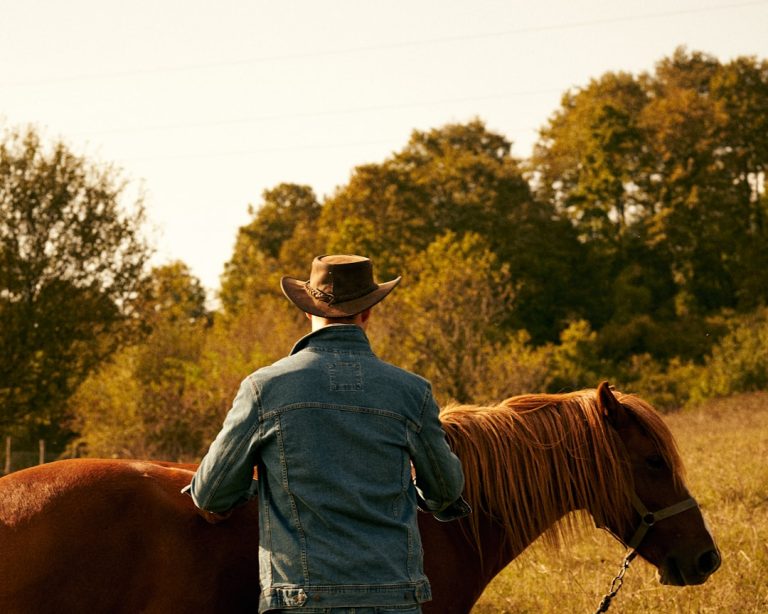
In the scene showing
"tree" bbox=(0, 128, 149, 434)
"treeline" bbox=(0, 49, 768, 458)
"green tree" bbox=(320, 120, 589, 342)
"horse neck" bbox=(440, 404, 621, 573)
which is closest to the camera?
"horse neck" bbox=(440, 404, 621, 573)

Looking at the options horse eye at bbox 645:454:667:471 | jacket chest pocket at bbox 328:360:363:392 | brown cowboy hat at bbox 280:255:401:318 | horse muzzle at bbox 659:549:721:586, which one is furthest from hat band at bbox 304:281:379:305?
horse muzzle at bbox 659:549:721:586

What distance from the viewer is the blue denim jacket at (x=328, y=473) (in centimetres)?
328

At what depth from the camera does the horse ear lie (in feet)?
15.0

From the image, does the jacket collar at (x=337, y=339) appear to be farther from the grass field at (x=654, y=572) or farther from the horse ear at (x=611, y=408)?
the grass field at (x=654, y=572)

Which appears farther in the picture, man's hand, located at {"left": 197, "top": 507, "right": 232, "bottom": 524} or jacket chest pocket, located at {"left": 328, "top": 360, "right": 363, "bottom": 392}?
man's hand, located at {"left": 197, "top": 507, "right": 232, "bottom": 524}

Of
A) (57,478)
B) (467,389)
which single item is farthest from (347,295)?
(467,389)

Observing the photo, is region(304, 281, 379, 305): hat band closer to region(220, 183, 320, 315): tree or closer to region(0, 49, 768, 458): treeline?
region(0, 49, 768, 458): treeline

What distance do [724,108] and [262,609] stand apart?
49.2 metres

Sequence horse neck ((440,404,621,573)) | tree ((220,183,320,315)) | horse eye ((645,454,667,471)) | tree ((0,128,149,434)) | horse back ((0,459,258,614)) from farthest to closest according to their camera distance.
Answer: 1. tree ((220,183,320,315))
2. tree ((0,128,149,434))
3. horse eye ((645,454,667,471))
4. horse neck ((440,404,621,573))
5. horse back ((0,459,258,614))

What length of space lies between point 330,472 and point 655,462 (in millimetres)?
2008

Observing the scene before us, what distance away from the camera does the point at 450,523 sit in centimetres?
440

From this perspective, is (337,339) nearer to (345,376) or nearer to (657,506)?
(345,376)

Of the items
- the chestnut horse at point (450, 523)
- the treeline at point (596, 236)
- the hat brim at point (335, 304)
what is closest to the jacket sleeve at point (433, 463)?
the hat brim at point (335, 304)

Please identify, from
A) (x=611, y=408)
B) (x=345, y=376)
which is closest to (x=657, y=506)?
(x=611, y=408)
